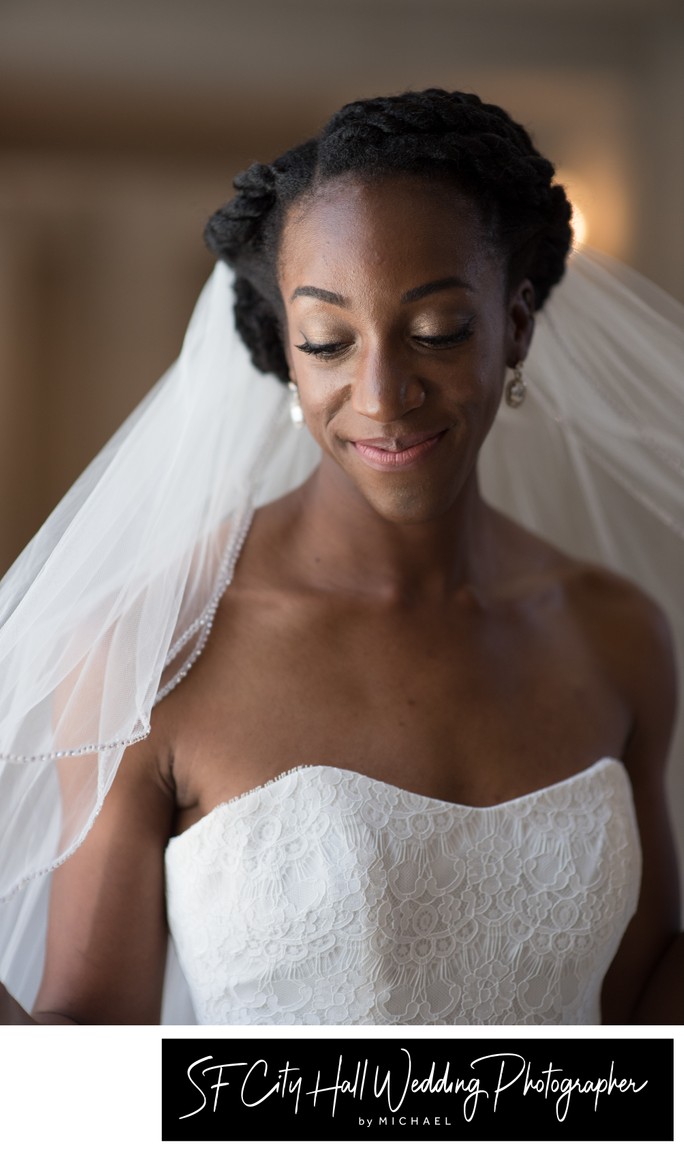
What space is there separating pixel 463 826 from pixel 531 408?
650mm

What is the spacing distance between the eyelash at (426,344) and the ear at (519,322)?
0.14 m

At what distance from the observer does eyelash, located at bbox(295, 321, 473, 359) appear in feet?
3.15

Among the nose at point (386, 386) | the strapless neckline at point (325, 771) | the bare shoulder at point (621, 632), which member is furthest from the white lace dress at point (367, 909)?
the nose at point (386, 386)

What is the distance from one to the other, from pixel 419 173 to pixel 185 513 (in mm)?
424

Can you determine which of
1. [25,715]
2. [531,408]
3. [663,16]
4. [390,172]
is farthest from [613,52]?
[25,715]

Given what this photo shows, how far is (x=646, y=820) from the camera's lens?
132 cm

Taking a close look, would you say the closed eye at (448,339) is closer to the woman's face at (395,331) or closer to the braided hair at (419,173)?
the woman's face at (395,331)

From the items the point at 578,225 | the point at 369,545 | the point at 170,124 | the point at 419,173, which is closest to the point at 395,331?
the point at 419,173

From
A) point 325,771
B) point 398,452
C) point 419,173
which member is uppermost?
point 419,173

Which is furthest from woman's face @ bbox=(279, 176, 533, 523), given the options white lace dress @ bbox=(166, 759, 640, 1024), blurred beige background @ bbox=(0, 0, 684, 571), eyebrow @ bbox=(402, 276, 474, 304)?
blurred beige background @ bbox=(0, 0, 684, 571)

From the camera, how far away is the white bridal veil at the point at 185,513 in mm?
1004

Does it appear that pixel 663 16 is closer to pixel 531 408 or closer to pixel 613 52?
pixel 613 52

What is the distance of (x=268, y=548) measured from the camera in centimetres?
122

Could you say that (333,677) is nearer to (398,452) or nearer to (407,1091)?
(398,452)
